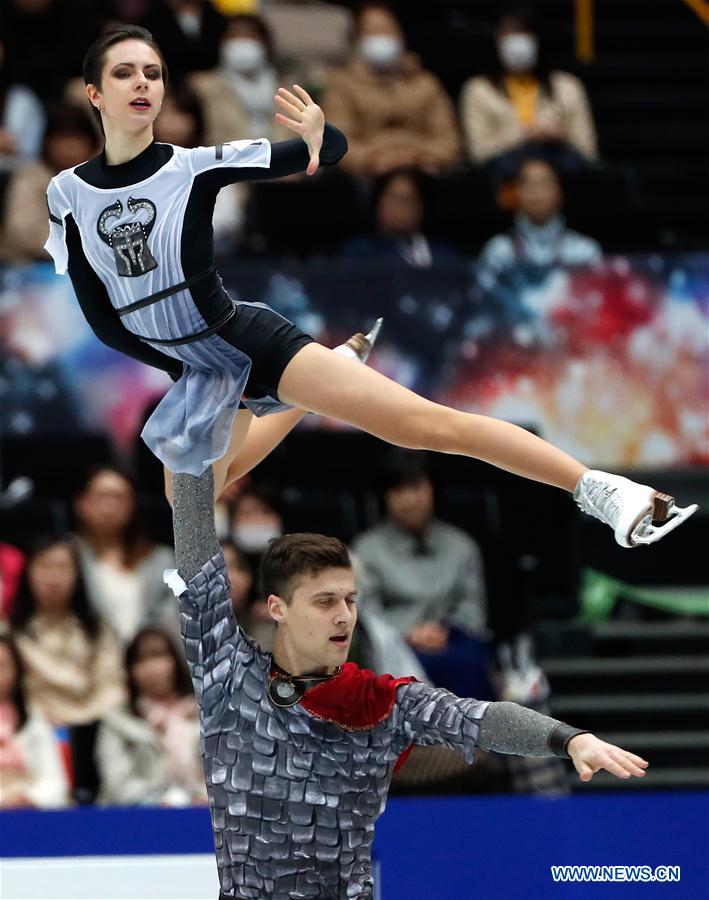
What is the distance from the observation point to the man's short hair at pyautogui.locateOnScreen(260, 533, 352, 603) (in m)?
3.68

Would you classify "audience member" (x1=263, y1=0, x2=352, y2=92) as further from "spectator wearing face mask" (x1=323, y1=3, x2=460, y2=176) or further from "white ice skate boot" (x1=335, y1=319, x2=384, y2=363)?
"white ice skate boot" (x1=335, y1=319, x2=384, y2=363)

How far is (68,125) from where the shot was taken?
7.73m

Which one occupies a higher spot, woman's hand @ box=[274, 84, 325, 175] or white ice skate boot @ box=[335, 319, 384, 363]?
woman's hand @ box=[274, 84, 325, 175]

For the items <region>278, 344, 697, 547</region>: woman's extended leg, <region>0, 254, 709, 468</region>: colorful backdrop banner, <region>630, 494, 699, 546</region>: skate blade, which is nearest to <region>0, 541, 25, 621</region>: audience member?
<region>0, 254, 709, 468</region>: colorful backdrop banner

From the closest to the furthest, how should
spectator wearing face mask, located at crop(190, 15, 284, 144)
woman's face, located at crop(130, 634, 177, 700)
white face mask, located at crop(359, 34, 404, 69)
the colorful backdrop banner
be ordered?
woman's face, located at crop(130, 634, 177, 700)
the colorful backdrop banner
spectator wearing face mask, located at crop(190, 15, 284, 144)
white face mask, located at crop(359, 34, 404, 69)

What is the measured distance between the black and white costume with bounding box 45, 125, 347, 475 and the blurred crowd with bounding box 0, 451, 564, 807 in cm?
246

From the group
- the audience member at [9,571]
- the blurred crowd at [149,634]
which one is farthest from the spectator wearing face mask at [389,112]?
the audience member at [9,571]

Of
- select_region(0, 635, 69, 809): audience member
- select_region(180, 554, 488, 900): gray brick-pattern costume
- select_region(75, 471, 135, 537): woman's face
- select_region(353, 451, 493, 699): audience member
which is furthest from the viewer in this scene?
select_region(75, 471, 135, 537): woman's face

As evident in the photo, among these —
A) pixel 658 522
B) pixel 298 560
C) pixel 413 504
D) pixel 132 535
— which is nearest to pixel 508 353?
pixel 413 504

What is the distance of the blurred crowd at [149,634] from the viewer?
6.42 meters

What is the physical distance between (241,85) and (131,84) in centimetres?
466

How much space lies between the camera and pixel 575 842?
14.2ft

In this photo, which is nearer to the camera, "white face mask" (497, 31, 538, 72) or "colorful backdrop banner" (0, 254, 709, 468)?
"colorful backdrop banner" (0, 254, 709, 468)

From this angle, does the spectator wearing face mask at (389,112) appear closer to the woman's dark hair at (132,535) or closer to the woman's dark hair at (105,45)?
the woman's dark hair at (132,535)
